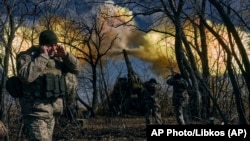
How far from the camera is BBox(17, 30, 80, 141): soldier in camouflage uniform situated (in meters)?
7.61

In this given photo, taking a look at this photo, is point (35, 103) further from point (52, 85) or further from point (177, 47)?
point (177, 47)

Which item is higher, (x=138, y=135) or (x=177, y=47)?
(x=177, y=47)

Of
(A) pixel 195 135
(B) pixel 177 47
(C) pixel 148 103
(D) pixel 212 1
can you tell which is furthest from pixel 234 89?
(C) pixel 148 103

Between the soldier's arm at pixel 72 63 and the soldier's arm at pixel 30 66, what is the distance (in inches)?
11.0

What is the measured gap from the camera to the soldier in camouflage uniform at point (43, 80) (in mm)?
7605

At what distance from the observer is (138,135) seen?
1491cm

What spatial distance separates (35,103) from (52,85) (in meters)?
0.37

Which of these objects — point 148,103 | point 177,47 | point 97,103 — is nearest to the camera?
point 177,47

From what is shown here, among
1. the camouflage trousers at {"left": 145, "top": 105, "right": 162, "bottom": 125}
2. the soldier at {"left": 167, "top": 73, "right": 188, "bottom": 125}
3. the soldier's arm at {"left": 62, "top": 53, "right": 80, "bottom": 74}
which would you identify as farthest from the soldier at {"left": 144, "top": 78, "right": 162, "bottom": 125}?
the soldier's arm at {"left": 62, "top": 53, "right": 80, "bottom": 74}

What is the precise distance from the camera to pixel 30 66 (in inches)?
296
